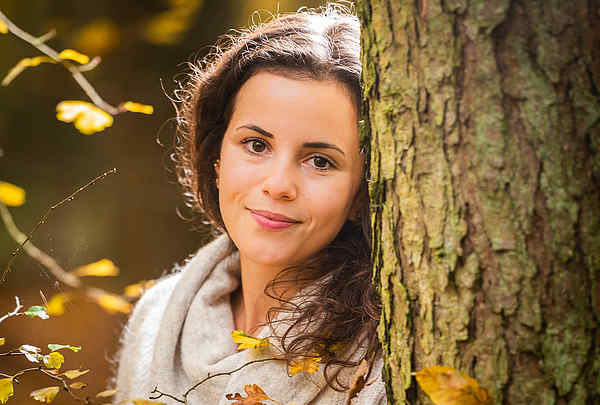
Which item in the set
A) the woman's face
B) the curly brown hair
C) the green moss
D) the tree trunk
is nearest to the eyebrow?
the woman's face

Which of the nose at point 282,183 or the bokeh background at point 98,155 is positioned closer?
the nose at point 282,183

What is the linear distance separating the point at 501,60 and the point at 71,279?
955mm

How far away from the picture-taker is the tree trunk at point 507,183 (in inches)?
29.3

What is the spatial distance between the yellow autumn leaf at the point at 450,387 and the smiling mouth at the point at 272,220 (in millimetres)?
649

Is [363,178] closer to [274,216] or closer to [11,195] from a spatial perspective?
[274,216]

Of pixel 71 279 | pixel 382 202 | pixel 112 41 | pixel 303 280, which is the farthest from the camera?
pixel 112 41

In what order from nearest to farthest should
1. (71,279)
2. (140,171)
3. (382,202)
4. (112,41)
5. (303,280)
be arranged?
(382,202), (71,279), (303,280), (112,41), (140,171)

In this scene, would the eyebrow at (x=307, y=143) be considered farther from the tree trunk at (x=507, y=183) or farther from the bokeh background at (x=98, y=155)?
the bokeh background at (x=98, y=155)

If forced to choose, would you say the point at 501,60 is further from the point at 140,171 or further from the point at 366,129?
the point at 140,171

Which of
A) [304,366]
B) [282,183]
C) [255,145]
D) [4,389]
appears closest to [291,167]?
[282,183]

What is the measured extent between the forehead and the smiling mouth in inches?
7.9

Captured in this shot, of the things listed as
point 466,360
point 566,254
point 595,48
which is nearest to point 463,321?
point 466,360

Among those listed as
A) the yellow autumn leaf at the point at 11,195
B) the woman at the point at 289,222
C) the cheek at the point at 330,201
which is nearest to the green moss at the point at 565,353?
the woman at the point at 289,222

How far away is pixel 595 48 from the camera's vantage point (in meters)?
0.74
